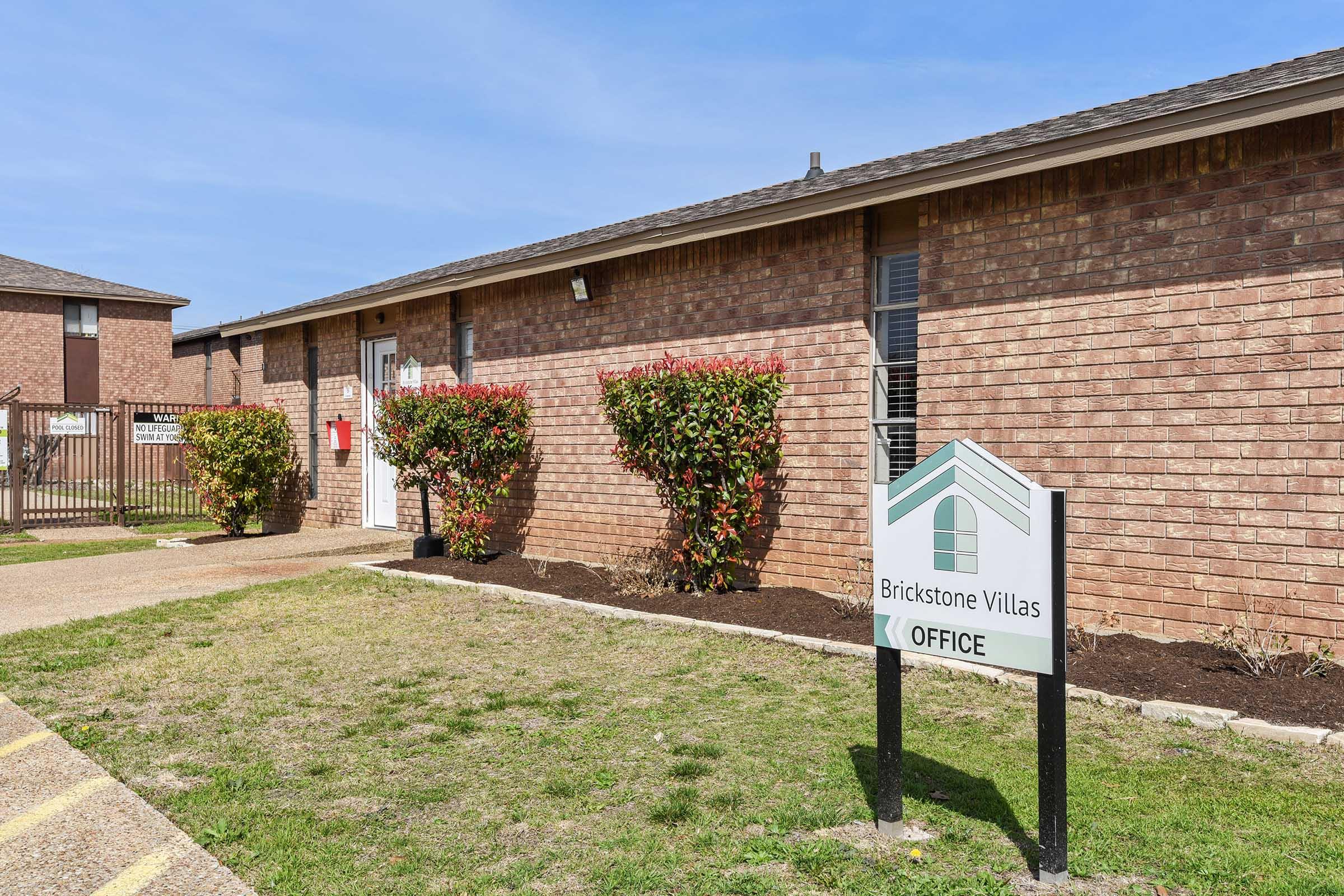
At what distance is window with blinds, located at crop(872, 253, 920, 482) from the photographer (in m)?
7.93

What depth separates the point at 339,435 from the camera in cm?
1434

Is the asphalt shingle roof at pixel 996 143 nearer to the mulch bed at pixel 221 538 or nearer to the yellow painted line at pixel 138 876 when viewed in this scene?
the mulch bed at pixel 221 538

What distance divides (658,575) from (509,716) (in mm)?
3625

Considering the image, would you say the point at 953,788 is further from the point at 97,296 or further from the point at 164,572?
the point at 97,296

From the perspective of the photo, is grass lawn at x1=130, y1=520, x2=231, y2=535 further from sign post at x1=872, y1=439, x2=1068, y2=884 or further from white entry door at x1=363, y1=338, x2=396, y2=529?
sign post at x1=872, y1=439, x2=1068, y2=884

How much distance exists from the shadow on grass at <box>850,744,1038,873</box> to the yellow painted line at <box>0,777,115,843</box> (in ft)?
11.0

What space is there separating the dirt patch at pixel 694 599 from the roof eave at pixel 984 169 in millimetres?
3217

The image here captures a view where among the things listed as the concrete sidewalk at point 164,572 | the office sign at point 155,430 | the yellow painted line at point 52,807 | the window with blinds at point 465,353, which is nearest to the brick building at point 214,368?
the office sign at point 155,430

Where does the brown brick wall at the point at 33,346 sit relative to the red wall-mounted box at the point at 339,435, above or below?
above

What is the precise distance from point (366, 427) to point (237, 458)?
2229 mm

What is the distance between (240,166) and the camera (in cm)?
1942

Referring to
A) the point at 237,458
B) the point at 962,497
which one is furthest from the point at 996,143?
the point at 237,458

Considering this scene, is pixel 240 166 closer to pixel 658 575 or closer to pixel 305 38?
pixel 305 38

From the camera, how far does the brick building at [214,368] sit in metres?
35.8
